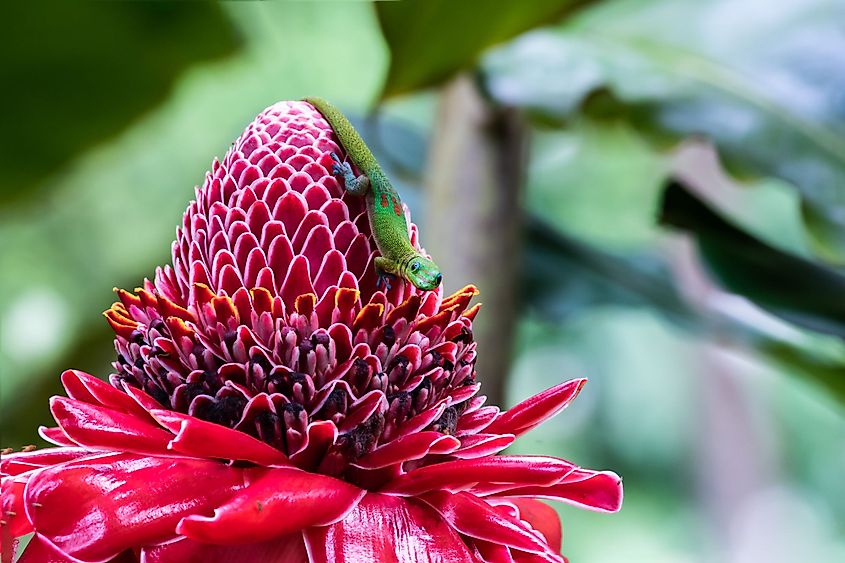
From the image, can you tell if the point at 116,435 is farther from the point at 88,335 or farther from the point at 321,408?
the point at 88,335

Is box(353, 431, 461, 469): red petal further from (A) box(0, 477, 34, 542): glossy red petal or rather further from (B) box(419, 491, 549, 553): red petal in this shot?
(A) box(0, 477, 34, 542): glossy red petal

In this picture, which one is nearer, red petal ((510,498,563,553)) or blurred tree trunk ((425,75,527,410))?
red petal ((510,498,563,553))

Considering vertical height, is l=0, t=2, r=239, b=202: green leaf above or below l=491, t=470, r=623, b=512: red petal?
above

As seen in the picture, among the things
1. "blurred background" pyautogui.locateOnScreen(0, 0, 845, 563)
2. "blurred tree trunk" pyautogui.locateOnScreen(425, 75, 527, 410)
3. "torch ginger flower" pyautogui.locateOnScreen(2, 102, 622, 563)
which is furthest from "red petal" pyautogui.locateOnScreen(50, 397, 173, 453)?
"blurred tree trunk" pyautogui.locateOnScreen(425, 75, 527, 410)

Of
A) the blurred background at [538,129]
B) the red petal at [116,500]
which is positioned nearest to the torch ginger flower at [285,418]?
the red petal at [116,500]

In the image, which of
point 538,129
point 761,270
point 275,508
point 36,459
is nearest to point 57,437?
point 36,459

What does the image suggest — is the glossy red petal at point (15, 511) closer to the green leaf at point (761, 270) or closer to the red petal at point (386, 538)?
the red petal at point (386, 538)

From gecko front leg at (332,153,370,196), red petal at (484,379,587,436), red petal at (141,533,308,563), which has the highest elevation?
gecko front leg at (332,153,370,196)

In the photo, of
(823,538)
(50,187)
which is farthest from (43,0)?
(823,538)
